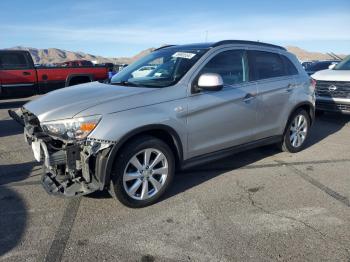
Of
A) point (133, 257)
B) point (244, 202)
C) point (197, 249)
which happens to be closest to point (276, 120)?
point (244, 202)

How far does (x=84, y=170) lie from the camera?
11.9ft

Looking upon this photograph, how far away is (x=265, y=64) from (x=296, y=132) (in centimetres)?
147

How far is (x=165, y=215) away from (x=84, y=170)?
0.99 metres

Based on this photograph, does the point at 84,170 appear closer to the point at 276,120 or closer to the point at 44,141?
the point at 44,141

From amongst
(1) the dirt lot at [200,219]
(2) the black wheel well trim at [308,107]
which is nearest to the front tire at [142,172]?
(1) the dirt lot at [200,219]

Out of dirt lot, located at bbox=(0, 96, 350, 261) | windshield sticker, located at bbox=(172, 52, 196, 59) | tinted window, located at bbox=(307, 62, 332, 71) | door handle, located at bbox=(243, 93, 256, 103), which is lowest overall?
dirt lot, located at bbox=(0, 96, 350, 261)

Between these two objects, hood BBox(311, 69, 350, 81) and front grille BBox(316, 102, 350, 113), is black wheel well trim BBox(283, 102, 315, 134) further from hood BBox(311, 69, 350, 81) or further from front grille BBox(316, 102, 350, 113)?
hood BBox(311, 69, 350, 81)

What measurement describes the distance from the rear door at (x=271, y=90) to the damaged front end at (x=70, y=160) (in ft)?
8.59

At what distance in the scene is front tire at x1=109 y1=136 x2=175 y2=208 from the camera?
3777 millimetres

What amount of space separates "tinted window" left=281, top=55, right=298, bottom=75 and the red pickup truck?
24.7ft

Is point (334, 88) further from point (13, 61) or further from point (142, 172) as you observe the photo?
point (13, 61)

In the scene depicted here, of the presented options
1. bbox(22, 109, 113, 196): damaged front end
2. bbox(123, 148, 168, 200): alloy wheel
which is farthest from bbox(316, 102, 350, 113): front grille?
bbox(22, 109, 113, 196): damaged front end

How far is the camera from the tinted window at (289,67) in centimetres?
590

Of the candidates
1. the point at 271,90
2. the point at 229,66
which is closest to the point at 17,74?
the point at 229,66
